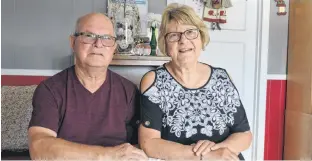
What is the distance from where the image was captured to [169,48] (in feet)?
3.52

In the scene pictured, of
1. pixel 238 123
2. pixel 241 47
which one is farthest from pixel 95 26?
pixel 241 47

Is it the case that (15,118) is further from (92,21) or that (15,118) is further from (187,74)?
(187,74)

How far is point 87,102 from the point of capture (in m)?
1.05

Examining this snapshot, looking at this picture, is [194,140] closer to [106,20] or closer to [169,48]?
[169,48]

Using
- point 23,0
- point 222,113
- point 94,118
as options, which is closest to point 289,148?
point 222,113

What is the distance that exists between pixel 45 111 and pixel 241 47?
1.45 meters

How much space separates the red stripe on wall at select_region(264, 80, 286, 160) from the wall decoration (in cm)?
52

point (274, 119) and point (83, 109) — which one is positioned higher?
point (83, 109)

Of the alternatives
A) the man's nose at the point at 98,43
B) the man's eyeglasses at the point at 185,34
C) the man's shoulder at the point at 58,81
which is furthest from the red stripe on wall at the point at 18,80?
the man's eyeglasses at the point at 185,34

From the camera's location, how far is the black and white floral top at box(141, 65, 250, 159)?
3.42ft

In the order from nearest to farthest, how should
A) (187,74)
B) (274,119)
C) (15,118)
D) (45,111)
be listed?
1. (45,111)
2. (187,74)
3. (15,118)
4. (274,119)

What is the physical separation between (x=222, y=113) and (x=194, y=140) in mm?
131

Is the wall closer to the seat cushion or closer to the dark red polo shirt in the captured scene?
the seat cushion

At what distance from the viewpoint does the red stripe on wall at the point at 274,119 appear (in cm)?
213
